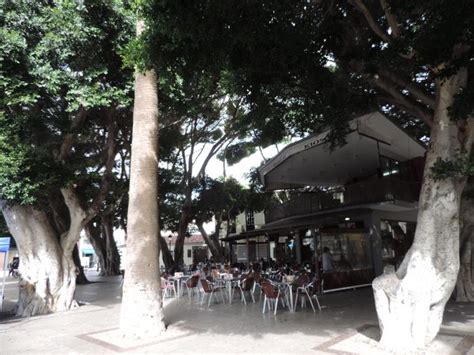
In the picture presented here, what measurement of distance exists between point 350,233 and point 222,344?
31.9 ft

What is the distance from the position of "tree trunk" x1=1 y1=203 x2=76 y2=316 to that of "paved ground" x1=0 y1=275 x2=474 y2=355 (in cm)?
69

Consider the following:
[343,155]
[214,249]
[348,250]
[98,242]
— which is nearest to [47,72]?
[343,155]

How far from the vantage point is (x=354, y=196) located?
1611 cm

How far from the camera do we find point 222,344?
278 inches

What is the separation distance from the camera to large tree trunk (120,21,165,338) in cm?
787

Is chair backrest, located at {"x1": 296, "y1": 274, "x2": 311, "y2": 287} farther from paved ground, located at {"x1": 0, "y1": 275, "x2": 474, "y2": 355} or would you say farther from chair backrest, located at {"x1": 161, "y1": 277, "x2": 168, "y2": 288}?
chair backrest, located at {"x1": 161, "y1": 277, "x2": 168, "y2": 288}

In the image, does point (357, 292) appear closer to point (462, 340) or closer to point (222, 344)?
point (462, 340)

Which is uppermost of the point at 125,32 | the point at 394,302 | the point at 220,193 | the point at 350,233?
the point at 125,32

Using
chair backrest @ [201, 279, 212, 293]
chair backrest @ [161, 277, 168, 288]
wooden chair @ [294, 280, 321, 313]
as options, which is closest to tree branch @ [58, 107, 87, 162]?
chair backrest @ [161, 277, 168, 288]

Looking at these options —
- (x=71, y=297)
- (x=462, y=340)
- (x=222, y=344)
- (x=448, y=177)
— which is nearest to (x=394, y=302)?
(x=462, y=340)

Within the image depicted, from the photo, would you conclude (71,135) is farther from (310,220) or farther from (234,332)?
(310,220)

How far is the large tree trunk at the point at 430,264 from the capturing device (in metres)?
6.16

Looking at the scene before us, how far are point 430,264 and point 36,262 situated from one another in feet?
35.2

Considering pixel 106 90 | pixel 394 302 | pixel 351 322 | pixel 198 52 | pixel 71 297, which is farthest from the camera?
pixel 71 297
